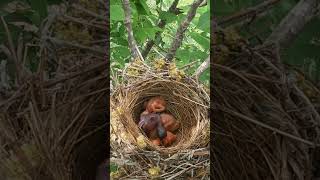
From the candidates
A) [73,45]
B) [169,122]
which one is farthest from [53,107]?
[169,122]

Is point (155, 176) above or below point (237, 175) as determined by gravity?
below

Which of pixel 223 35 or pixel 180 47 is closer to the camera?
pixel 223 35

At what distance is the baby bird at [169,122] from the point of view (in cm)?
119

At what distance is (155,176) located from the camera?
A: 3.25 feet

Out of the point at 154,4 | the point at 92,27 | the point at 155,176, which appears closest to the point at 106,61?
the point at 92,27

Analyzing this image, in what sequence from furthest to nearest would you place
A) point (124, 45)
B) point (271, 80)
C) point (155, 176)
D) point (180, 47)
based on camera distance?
point (180, 47)
point (124, 45)
point (155, 176)
point (271, 80)

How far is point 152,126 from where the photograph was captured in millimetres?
1186

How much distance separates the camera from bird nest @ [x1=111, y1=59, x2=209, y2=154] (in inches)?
42.9

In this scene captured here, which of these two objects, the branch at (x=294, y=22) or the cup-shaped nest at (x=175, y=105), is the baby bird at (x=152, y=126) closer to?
the cup-shaped nest at (x=175, y=105)

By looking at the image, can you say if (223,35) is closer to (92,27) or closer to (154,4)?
(92,27)

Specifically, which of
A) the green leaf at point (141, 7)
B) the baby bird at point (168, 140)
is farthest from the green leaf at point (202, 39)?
the baby bird at point (168, 140)

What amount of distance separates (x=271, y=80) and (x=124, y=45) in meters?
0.57

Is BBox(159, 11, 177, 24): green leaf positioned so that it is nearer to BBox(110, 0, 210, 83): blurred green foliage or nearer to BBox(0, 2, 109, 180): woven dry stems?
BBox(110, 0, 210, 83): blurred green foliage

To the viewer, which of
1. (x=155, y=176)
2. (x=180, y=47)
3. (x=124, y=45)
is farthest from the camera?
(x=180, y=47)
